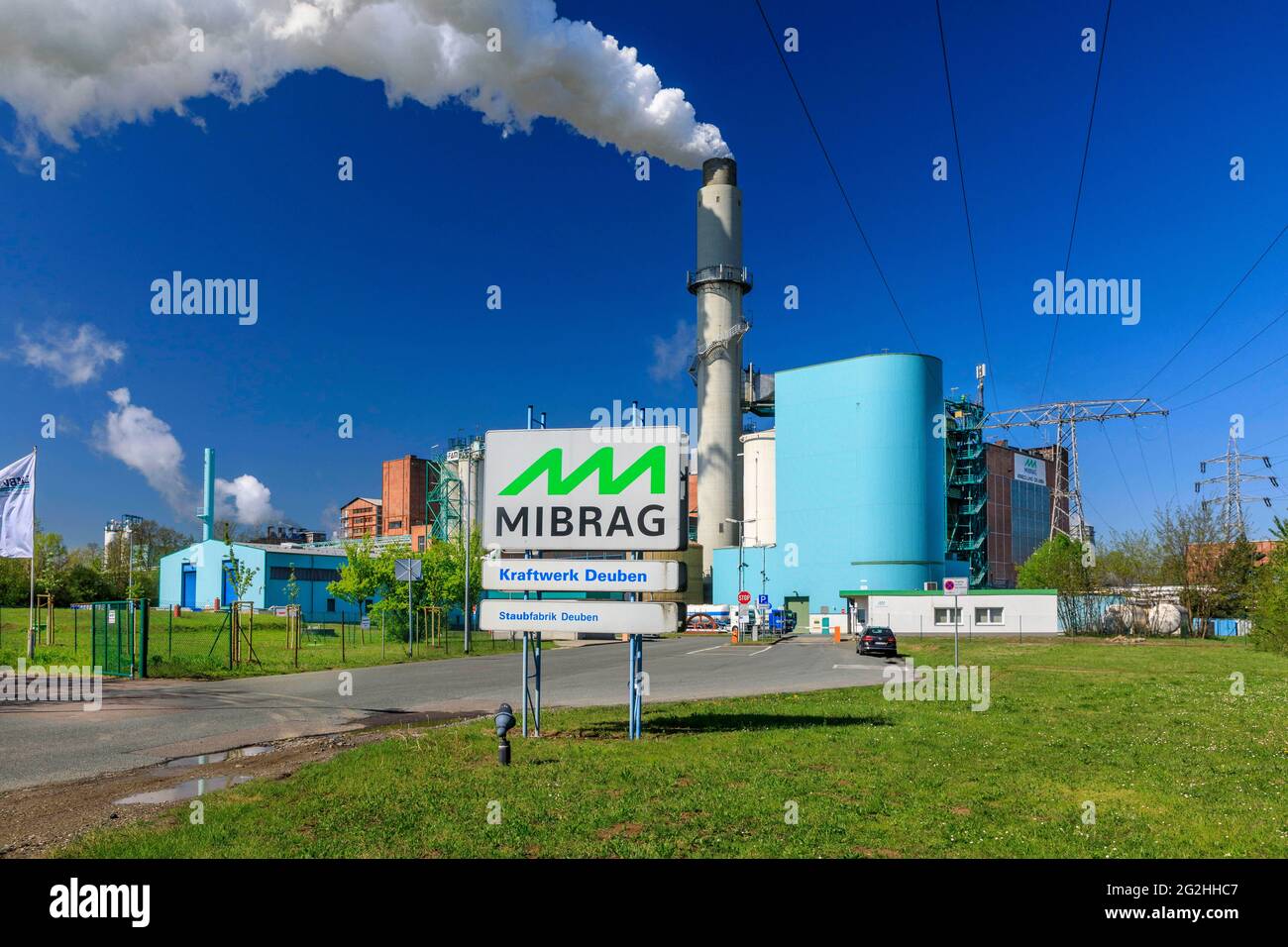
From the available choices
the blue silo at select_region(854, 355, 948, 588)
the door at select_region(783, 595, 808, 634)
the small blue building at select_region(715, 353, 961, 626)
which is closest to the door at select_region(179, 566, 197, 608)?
the small blue building at select_region(715, 353, 961, 626)

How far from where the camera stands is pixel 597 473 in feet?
43.9

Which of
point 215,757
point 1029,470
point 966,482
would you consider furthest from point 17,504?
point 1029,470

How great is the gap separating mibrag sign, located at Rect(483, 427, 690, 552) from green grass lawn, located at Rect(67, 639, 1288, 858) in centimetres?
320

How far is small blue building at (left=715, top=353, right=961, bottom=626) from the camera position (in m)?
66.7

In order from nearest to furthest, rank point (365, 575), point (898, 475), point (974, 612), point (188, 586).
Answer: point (365, 575)
point (974, 612)
point (898, 475)
point (188, 586)

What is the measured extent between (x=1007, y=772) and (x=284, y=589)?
231 ft

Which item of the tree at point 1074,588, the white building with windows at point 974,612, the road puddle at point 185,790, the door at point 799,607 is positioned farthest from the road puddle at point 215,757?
the door at point 799,607

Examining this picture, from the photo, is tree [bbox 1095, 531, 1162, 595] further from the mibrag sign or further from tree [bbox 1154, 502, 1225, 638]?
the mibrag sign

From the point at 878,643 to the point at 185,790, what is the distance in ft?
102

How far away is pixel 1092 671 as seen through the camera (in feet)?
89.2

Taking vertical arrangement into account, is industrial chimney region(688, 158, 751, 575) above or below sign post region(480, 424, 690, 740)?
above

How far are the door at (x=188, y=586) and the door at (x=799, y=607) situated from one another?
181ft

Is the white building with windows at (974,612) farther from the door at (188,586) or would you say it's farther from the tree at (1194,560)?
the door at (188,586)

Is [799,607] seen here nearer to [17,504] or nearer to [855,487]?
[855,487]
